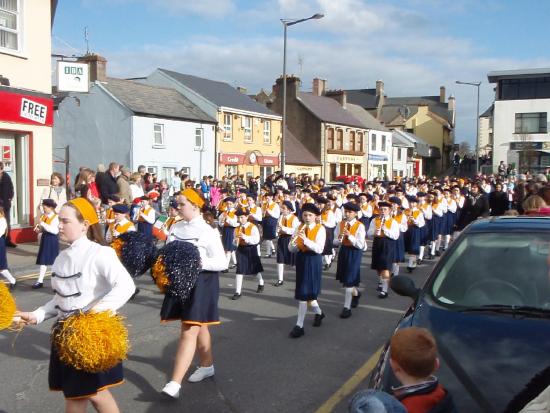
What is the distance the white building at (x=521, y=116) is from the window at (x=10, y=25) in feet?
154

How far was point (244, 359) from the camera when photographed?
20.7ft

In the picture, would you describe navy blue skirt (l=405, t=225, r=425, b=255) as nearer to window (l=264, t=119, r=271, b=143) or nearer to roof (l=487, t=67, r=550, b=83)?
window (l=264, t=119, r=271, b=143)

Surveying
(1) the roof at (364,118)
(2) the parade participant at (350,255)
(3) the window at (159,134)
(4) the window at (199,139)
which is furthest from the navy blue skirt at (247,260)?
(1) the roof at (364,118)

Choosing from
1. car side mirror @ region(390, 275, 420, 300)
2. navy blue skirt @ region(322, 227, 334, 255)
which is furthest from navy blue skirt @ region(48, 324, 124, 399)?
navy blue skirt @ region(322, 227, 334, 255)

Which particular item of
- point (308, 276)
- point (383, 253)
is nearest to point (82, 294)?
point (308, 276)

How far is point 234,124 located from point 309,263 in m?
29.6

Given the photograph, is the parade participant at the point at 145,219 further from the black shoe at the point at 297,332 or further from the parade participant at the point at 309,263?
the black shoe at the point at 297,332

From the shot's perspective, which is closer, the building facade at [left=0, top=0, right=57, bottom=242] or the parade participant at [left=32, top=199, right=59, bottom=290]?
→ the parade participant at [left=32, top=199, right=59, bottom=290]

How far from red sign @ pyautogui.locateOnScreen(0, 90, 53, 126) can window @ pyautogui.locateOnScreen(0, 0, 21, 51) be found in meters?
1.38

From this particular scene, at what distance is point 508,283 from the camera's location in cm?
425

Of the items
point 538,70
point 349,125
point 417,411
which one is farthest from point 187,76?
point 417,411

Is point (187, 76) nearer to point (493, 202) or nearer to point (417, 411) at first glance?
point (493, 202)

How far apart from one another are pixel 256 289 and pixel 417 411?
7.78m

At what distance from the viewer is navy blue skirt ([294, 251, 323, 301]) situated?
753cm
